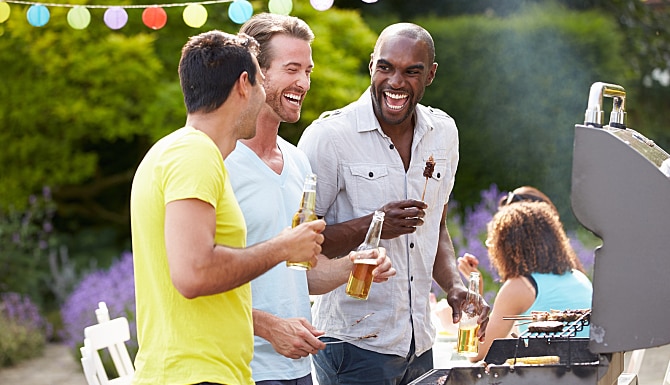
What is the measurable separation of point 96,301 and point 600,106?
492 centimetres

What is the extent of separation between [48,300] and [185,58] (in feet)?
19.9

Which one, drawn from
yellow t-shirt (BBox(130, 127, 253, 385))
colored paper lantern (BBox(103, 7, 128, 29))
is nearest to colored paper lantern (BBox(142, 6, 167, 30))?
colored paper lantern (BBox(103, 7, 128, 29))

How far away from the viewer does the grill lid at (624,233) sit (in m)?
2.33

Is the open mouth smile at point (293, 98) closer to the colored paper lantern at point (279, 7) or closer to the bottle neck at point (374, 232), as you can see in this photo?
the bottle neck at point (374, 232)

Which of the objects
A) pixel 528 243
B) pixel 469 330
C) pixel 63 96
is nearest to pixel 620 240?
pixel 469 330

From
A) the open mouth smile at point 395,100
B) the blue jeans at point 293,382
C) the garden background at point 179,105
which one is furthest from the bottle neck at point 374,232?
the garden background at point 179,105

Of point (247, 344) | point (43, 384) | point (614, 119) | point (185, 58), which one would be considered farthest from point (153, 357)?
point (43, 384)

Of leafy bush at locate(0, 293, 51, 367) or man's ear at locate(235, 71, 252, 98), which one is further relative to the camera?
leafy bush at locate(0, 293, 51, 367)

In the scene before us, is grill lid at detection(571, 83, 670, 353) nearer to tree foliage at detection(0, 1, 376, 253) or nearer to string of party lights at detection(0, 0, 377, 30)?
string of party lights at detection(0, 0, 377, 30)

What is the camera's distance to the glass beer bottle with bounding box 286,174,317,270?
2322 mm

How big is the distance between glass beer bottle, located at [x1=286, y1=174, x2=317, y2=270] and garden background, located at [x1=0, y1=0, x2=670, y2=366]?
157 inches

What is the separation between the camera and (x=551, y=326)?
2.73 meters

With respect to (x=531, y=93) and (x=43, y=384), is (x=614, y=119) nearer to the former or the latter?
(x=43, y=384)

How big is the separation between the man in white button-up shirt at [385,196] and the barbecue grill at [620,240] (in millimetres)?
500
